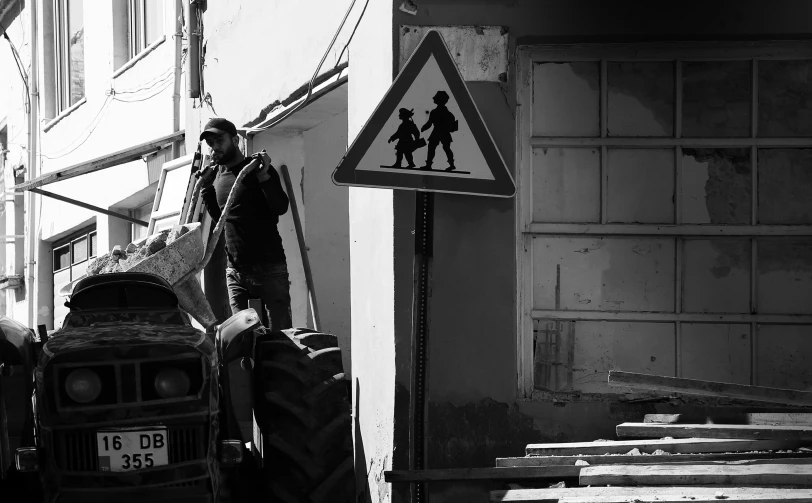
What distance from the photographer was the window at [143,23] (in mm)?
15773

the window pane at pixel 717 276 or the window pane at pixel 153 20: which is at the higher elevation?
the window pane at pixel 153 20

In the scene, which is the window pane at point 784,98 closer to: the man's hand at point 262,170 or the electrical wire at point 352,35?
the electrical wire at point 352,35

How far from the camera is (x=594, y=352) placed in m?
7.10

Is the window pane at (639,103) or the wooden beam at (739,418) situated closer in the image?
the wooden beam at (739,418)

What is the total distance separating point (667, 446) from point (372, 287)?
204 centimetres

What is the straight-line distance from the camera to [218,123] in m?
8.99

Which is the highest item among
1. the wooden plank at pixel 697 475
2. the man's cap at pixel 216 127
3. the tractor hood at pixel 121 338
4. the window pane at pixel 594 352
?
the man's cap at pixel 216 127

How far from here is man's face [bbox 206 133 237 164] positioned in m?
9.05

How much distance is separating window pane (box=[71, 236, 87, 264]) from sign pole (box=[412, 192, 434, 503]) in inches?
582

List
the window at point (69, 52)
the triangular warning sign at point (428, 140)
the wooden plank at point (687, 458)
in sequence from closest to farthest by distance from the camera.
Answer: the triangular warning sign at point (428, 140) → the wooden plank at point (687, 458) → the window at point (69, 52)

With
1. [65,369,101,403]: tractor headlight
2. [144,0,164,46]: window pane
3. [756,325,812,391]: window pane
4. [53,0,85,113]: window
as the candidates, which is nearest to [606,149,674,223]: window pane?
[756,325,812,391]: window pane

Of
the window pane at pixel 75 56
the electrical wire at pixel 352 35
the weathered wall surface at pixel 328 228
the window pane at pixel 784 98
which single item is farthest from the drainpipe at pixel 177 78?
the window pane at pixel 784 98

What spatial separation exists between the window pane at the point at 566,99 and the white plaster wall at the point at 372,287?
34.7 inches

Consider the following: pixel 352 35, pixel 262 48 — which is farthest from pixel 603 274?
pixel 262 48
